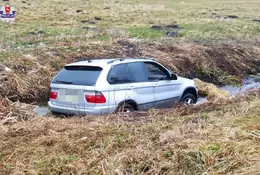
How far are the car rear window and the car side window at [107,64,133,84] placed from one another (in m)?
0.30

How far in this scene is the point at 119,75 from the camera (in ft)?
33.7

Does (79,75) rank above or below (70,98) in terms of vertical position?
above

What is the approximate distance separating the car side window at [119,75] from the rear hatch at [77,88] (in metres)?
0.30

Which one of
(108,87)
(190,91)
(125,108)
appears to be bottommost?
(190,91)

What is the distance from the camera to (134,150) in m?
6.53

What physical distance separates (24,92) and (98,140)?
7.76 meters

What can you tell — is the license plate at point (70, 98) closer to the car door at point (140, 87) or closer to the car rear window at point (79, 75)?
the car rear window at point (79, 75)

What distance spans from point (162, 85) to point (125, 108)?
1423 mm

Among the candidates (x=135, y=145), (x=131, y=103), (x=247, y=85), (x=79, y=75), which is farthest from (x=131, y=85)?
(x=247, y=85)

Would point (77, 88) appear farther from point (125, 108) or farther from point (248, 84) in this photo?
point (248, 84)

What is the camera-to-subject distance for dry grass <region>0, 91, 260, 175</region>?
5.95m

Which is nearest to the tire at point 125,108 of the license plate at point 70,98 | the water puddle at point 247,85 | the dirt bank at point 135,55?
the license plate at point 70,98

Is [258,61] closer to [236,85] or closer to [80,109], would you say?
[236,85]

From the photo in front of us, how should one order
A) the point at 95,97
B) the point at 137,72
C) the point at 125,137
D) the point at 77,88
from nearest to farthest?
the point at 125,137 < the point at 95,97 < the point at 77,88 < the point at 137,72
